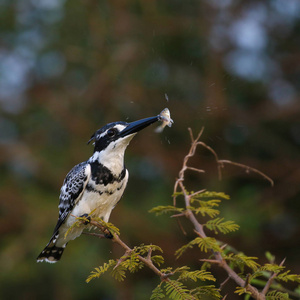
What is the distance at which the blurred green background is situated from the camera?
16.7 ft

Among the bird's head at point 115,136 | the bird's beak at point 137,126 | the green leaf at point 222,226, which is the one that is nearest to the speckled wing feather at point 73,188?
the bird's head at point 115,136

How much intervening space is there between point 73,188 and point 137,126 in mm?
571

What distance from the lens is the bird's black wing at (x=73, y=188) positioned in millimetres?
2637

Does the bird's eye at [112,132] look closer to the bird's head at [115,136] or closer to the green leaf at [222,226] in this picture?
the bird's head at [115,136]

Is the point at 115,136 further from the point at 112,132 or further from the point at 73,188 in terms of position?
the point at 73,188

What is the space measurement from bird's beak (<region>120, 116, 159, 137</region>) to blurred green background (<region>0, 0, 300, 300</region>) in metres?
2.29

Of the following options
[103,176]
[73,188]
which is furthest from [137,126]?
[73,188]

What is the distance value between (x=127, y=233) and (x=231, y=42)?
246cm

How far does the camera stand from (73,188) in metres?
2.70

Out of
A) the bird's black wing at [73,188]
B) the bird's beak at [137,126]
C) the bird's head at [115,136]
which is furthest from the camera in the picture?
the bird's black wing at [73,188]

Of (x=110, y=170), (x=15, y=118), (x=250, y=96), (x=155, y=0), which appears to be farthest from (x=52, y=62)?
(x=110, y=170)

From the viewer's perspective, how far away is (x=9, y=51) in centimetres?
679

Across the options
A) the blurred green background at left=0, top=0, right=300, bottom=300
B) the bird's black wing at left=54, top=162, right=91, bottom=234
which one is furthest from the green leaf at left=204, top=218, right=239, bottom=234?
the blurred green background at left=0, top=0, right=300, bottom=300

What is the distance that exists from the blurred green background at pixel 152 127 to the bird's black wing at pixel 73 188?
1.78 m
